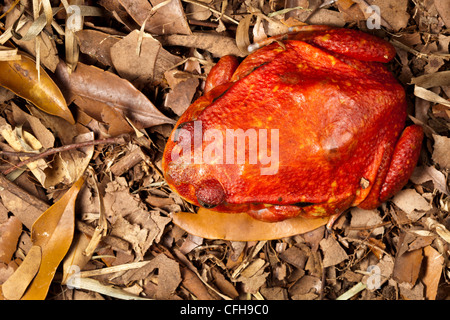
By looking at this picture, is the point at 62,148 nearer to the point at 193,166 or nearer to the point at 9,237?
the point at 9,237

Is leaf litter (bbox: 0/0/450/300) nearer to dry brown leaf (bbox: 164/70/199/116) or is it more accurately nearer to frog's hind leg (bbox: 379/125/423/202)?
dry brown leaf (bbox: 164/70/199/116)

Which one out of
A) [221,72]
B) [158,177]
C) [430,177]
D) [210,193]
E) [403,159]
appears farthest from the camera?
[158,177]

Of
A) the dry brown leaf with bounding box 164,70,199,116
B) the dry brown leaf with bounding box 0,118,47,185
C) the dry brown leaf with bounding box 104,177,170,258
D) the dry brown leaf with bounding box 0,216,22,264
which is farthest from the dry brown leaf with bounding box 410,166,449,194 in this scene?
the dry brown leaf with bounding box 0,216,22,264

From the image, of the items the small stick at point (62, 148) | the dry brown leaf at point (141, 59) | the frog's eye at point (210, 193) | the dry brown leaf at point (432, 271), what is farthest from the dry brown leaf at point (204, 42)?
the dry brown leaf at point (432, 271)

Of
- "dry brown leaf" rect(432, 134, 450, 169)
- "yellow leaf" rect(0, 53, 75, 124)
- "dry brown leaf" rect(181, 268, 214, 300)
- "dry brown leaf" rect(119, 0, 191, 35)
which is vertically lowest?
"dry brown leaf" rect(181, 268, 214, 300)

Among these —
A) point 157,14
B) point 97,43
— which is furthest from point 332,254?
point 97,43

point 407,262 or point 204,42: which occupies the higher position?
point 204,42
